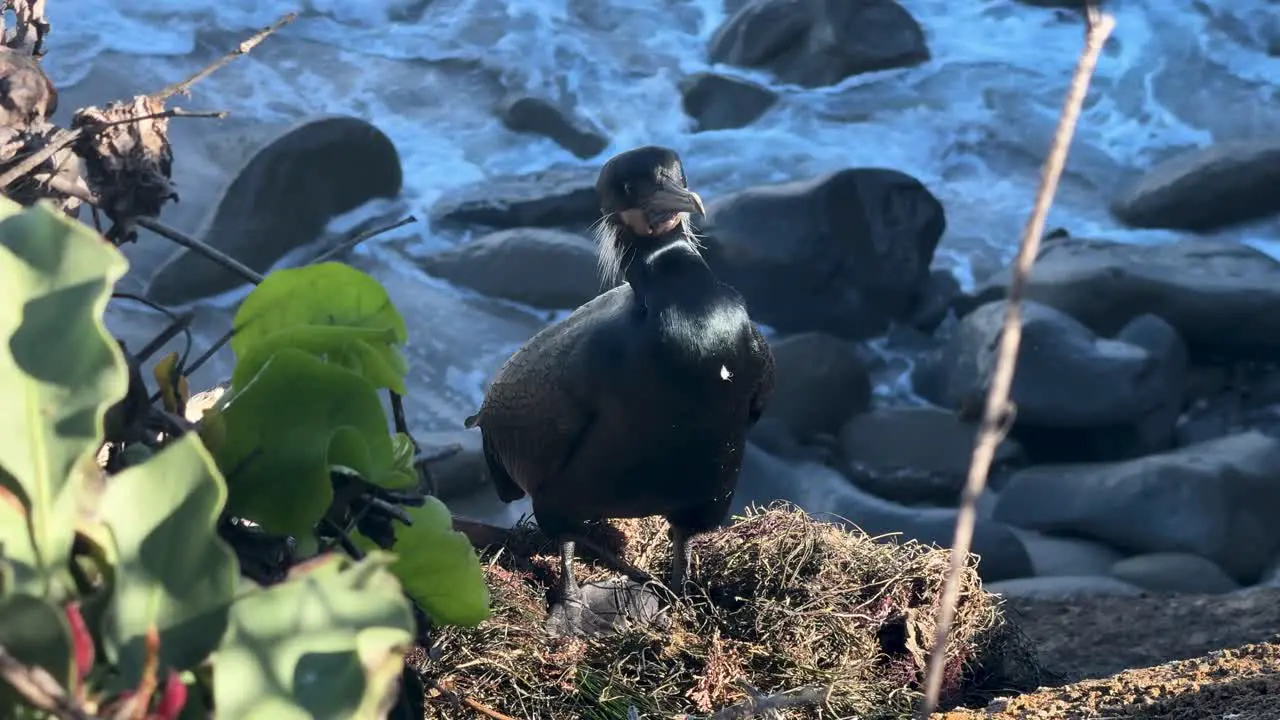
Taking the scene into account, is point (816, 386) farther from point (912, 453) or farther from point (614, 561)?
point (614, 561)

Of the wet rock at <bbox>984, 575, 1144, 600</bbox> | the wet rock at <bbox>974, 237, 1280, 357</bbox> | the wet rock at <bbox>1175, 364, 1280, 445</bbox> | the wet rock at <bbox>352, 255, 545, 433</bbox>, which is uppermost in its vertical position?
the wet rock at <bbox>984, 575, 1144, 600</bbox>

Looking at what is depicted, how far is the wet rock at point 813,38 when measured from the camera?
11.4m

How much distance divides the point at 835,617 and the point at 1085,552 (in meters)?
3.50

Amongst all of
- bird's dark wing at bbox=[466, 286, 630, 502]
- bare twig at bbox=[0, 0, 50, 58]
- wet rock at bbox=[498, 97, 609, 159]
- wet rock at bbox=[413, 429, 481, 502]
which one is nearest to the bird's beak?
bird's dark wing at bbox=[466, 286, 630, 502]

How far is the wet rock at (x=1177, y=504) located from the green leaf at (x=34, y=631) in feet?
20.3

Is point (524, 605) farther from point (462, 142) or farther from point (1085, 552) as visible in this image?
point (462, 142)

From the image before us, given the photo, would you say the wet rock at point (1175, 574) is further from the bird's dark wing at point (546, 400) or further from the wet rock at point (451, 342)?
the wet rock at point (451, 342)

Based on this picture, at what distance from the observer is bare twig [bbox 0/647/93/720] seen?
761 mm

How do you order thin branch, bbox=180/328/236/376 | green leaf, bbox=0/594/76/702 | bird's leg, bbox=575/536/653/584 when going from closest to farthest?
green leaf, bbox=0/594/76/702 → thin branch, bbox=180/328/236/376 → bird's leg, bbox=575/536/653/584

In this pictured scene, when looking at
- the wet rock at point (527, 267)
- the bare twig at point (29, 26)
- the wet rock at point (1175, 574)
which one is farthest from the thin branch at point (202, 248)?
the wet rock at point (527, 267)

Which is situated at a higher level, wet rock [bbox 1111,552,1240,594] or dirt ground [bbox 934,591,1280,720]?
dirt ground [bbox 934,591,1280,720]

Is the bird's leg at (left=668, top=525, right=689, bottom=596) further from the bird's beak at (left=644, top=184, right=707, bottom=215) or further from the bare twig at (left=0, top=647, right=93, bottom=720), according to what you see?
the bare twig at (left=0, top=647, right=93, bottom=720)

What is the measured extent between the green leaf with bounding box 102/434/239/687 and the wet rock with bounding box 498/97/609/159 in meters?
10.0

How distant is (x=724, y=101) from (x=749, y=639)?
27.8 ft
